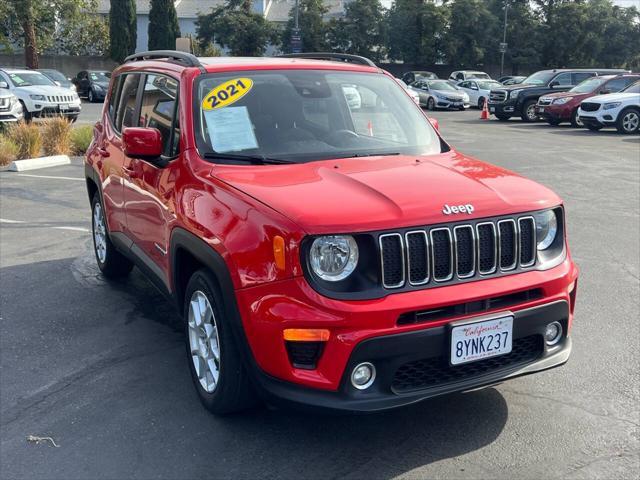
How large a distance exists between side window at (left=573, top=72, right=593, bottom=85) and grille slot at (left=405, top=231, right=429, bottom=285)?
24.6 meters

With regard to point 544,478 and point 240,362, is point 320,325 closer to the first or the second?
point 240,362

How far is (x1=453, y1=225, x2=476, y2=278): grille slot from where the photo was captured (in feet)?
11.5

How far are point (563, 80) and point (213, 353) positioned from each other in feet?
80.5

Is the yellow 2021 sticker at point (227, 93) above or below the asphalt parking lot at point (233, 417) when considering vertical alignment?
above

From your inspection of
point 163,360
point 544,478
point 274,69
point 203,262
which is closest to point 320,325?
point 203,262

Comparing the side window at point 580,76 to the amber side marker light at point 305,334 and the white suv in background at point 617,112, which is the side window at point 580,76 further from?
the amber side marker light at point 305,334

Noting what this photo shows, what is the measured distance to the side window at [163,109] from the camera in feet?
15.2

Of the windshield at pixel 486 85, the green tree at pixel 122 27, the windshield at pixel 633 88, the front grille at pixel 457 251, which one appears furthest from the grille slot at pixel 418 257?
the green tree at pixel 122 27

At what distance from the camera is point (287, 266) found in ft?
10.9

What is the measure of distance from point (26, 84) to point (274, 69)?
19.4 m

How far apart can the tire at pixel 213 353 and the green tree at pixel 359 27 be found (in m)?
48.8

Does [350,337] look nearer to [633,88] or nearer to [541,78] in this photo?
[633,88]

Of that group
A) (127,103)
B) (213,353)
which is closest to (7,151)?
(127,103)

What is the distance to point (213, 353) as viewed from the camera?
12.9 feet
